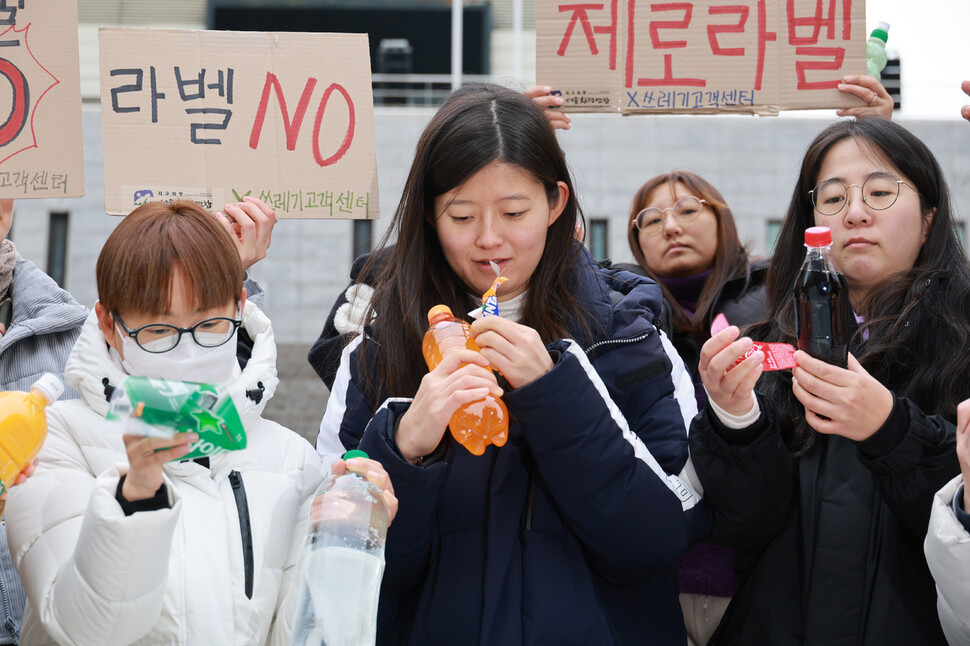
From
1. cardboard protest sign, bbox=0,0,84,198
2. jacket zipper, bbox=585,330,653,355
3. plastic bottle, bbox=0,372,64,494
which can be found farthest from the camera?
cardboard protest sign, bbox=0,0,84,198

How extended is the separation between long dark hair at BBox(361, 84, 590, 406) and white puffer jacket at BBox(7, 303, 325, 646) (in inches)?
13.5

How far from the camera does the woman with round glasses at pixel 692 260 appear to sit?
375cm

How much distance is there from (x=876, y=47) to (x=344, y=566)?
9.47ft

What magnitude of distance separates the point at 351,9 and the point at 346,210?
1401 centimetres

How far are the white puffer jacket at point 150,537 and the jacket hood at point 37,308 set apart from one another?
2.22 feet

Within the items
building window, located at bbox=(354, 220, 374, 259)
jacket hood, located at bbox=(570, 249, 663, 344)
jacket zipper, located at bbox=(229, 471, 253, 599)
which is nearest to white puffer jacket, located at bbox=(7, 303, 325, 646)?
jacket zipper, located at bbox=(229, 471, 253, 599)

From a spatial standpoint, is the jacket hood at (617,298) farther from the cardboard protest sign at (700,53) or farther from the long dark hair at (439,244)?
the cardboard protest sign at (700,53)

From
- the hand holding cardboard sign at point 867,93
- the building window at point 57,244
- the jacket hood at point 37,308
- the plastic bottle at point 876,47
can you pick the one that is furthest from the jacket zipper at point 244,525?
the building window at point 57,244

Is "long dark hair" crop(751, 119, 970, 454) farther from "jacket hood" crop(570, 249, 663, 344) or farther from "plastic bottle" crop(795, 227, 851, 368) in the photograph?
"jacket hood" crop(570, 249, 663, 344)

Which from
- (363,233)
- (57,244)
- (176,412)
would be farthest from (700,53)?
Result: (57,244)

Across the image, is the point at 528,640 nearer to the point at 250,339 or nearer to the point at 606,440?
the point at 606,440

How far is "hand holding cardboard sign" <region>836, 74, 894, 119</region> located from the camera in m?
3.29

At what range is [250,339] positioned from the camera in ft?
8.50

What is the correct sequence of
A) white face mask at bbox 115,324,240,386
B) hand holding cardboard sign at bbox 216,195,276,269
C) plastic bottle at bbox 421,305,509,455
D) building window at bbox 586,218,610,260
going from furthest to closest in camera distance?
building window at bbox 586,218,610,260
hand holding cardboard sign at bbox 216,195,276,269
plastic bottle at bbox 421,305,509,455
white face mask at bbox 115,324,240,386
